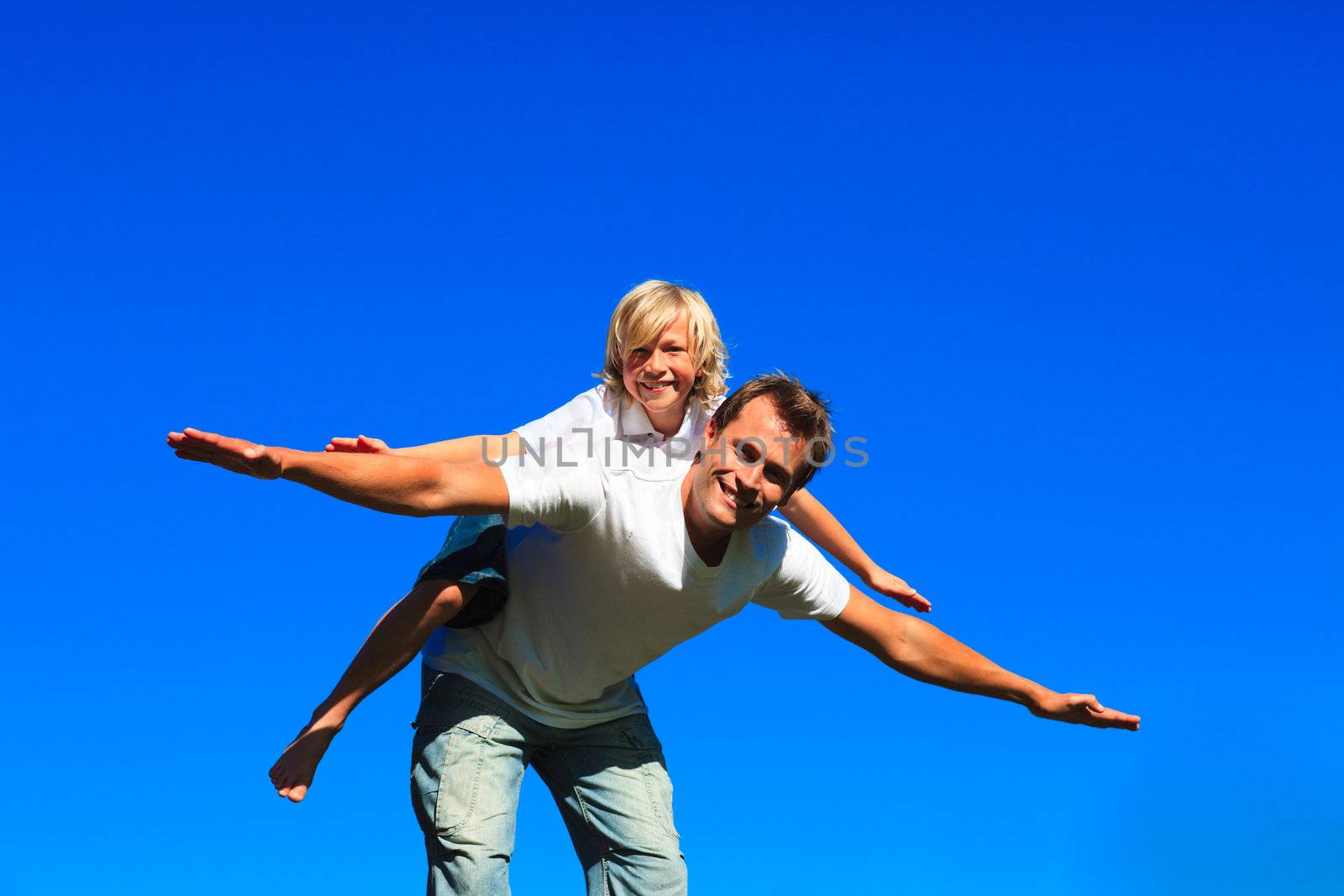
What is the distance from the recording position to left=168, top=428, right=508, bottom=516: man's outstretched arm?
3.92 meters

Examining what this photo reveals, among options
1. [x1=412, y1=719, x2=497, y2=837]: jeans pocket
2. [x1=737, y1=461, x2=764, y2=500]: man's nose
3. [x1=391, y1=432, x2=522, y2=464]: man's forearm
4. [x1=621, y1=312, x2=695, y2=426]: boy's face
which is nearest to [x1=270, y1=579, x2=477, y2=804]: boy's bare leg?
[x1=412, y1=719, x2=497, y2=837]: jeans pocket

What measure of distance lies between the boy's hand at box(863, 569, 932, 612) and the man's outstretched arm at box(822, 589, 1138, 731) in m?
0.70

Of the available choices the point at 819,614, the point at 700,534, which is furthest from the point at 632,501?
the point at 819,614

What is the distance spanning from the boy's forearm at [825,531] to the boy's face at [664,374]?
671mm

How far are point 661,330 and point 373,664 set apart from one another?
6.79ft

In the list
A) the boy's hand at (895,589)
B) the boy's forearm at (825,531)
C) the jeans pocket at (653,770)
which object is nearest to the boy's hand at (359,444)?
the jeans pocket at (653,770)

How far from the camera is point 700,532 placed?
498 cm

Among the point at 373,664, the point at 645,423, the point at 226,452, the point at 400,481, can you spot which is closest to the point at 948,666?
the point at 645,423

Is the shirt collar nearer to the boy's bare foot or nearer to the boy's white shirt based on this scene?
the boy's white shirt

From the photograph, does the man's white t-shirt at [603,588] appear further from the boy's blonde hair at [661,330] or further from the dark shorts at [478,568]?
the boy's blonde hair at [661,330]

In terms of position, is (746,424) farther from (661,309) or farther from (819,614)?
(661,309)

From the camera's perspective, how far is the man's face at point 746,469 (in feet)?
16.1

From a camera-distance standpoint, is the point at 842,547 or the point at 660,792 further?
A: the point at 842,547

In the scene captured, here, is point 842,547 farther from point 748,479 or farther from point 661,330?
point 748,479
